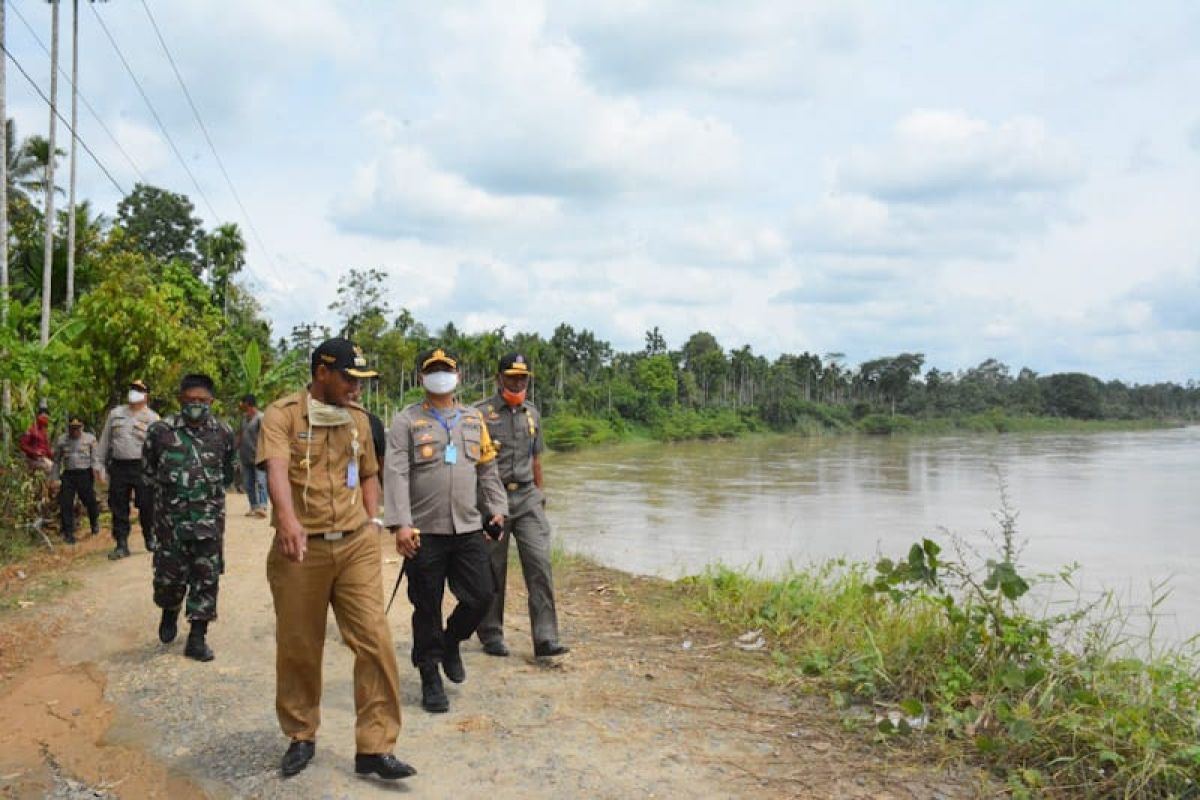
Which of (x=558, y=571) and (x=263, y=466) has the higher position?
(x=263, y=466)

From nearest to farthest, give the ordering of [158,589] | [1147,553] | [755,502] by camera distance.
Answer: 1. [158,589]
2. [1147,553]
3. [755,502]

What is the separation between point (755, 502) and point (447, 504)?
1747cm

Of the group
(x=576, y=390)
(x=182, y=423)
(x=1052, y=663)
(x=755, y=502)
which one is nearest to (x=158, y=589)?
(x=182, y=423)

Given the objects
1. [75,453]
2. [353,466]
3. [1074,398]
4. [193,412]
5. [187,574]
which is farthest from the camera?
[1074,398]

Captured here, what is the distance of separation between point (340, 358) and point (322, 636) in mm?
1091

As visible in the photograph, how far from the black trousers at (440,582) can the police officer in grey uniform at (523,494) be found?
0.65 m

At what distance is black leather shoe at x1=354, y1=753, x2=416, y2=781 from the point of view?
3.31 meters

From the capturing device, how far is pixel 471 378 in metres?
47.6

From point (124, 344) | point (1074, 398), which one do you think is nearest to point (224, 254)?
point (124, 344)

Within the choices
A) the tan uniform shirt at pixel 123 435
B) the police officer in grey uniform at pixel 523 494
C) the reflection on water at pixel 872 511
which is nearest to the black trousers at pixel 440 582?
the police officer in grey uniform at pixel 523 494

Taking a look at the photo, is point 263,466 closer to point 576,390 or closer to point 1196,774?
point 1196,774

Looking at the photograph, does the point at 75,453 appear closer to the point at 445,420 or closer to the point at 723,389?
the point at 445,420

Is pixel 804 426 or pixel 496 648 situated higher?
pixel 804 426

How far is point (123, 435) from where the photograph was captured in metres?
7.71
